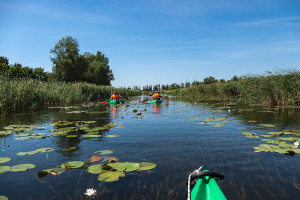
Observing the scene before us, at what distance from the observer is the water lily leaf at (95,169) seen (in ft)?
10.2

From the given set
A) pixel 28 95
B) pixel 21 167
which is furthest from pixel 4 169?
pixel 28 95

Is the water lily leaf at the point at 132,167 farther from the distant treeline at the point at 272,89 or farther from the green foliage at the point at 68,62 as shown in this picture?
the green foliage at the point at 68,62

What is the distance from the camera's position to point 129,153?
410 centimetres

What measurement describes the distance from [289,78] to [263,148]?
11.0 metres

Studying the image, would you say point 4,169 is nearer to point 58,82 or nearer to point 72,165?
point 72,165

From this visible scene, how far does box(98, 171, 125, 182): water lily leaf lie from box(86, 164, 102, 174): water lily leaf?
11cm

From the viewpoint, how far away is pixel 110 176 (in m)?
2.95

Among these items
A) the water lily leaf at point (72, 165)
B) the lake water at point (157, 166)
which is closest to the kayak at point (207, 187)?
the lake water at point (157, 166)

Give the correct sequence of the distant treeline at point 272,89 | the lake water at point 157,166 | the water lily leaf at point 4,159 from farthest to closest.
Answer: the distant treeline at point 272,89 → the water lily leaf at point 4,159 → the lake water at point 157,166

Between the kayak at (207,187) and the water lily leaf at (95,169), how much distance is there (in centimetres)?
181

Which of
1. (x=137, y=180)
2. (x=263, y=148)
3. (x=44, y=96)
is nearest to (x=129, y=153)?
(x=137, y=180)

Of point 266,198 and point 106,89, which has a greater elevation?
point 106,89

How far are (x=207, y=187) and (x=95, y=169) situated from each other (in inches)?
79.0

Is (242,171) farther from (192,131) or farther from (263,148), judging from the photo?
(192,131)
